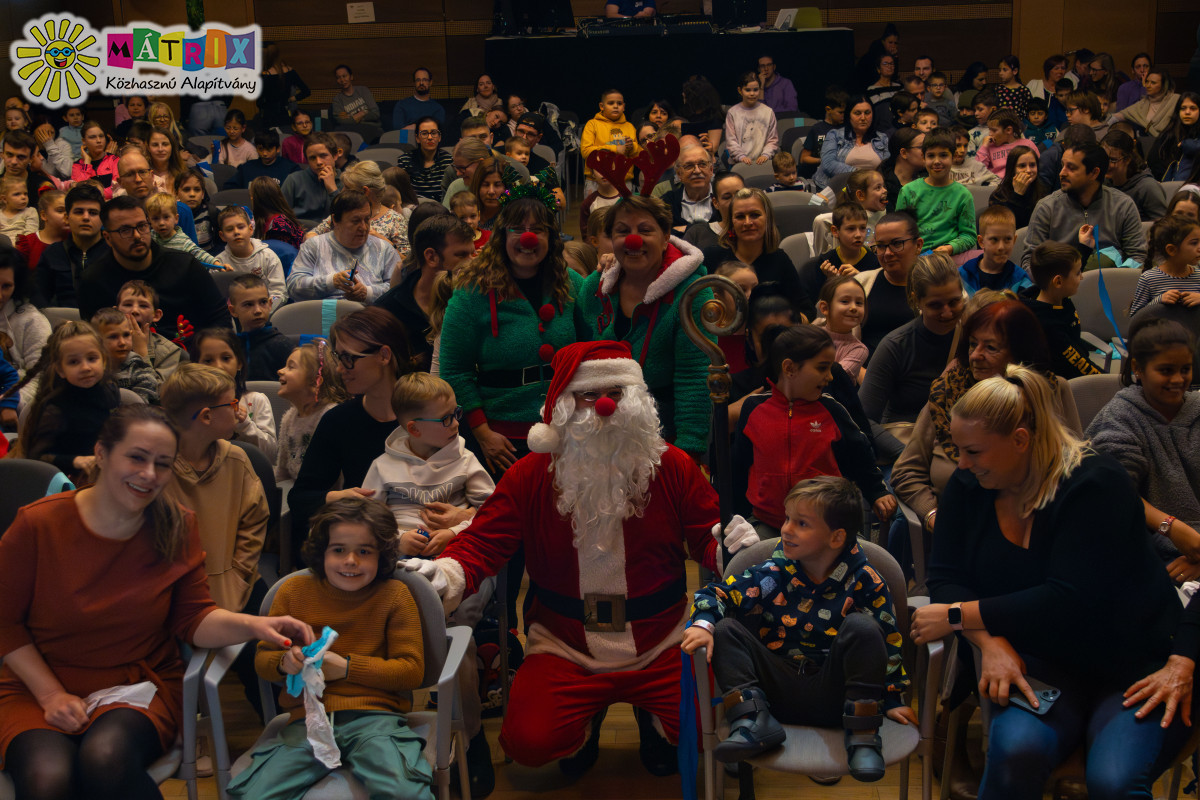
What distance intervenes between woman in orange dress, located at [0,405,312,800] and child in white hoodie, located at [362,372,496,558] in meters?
0.63

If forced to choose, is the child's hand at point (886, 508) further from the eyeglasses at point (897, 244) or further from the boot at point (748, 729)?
the eyeglasses at point (897, 244)

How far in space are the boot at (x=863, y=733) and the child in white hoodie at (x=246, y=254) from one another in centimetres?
379

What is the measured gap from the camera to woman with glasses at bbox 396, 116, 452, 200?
722 centimetres

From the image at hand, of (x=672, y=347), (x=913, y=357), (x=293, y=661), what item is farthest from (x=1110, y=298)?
(x=293, y=661)

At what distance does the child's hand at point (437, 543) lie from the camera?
2.83 meters

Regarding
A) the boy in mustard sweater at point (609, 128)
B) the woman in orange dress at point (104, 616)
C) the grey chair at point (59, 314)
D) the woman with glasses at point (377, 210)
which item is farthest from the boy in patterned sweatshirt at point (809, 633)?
the boy in mustard sweater at point (609, 128)

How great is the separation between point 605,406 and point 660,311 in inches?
27.1

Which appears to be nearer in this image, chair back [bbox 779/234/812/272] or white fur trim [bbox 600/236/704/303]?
white fur trim [bbox 600/236/704/303]

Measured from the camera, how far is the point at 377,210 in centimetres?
579

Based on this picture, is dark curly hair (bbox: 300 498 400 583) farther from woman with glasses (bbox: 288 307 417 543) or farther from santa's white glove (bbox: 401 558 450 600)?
woman with glasses (bbox: 288 307 417 543)

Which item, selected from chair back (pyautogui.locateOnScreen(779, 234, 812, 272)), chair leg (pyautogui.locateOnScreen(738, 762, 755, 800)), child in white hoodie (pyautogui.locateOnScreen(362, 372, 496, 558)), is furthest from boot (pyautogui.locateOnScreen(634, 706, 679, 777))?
chair back (pyautogui.locateOnScreen(779, 234, 812, 272))

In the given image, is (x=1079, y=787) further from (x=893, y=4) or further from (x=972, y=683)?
(x=893, y=4)

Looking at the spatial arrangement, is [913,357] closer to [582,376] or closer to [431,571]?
[582,376]

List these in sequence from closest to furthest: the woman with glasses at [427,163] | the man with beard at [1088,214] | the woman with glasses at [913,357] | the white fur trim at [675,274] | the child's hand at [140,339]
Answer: the white fur trim at [675,274] < the woman with glasses at [913,357] < the child's hand at [140,339] < the man with beard at [1088,214] < the woman with glasses at [427,163]
